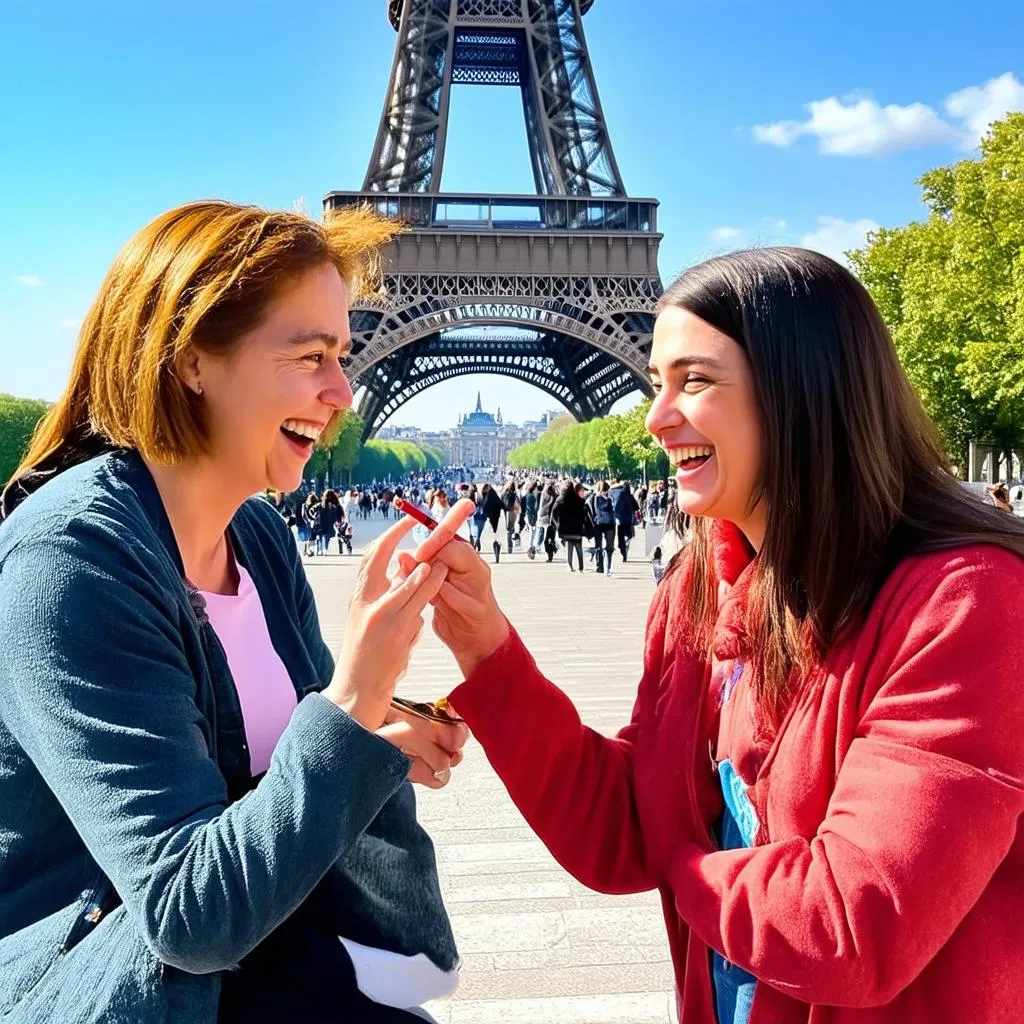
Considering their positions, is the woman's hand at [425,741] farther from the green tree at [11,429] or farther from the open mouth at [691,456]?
the green tree at [11,429]

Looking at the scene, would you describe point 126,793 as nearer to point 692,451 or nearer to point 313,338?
point 313,338

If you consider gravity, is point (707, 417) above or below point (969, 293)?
below

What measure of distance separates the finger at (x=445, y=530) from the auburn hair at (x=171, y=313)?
379mm

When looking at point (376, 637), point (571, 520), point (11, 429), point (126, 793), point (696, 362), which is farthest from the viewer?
point (11, 429)

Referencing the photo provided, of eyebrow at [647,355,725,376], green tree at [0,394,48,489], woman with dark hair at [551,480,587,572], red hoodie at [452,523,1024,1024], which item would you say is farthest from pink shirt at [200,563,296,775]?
green tree at [0,394,48,489]

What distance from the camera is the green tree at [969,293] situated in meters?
20.8

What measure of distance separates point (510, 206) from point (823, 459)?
1611 inches

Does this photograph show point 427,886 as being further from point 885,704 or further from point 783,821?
point 885,704

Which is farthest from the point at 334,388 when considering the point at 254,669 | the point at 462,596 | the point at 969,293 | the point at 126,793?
the point at 969,293

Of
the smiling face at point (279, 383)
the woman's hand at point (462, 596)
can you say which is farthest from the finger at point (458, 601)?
the smiling face at point (279, 383)

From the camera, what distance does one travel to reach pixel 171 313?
1521 millimetres

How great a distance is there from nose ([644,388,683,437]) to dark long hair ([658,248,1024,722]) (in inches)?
4.9

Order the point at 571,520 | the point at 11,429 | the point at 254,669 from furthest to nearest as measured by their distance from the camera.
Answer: the point at 11,429
the point at 571,520
the point at 254,669

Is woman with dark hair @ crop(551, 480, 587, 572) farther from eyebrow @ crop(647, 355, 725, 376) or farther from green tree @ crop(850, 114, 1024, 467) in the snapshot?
eyebrow @ crop(647, 355, 725, 376)
